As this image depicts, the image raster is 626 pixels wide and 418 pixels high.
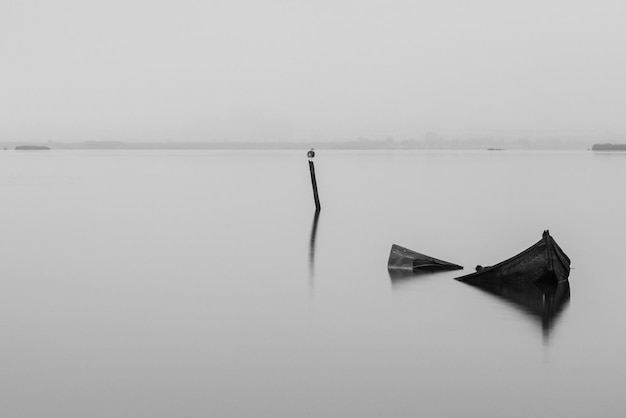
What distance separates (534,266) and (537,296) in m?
0.93

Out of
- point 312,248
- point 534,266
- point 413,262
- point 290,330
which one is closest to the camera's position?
point 290,330

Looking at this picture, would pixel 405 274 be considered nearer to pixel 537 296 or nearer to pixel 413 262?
pixel 413 262

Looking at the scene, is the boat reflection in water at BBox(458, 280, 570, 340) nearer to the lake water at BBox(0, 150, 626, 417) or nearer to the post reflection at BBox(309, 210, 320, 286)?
the lake water at BBox(0, 150, 626, 417)

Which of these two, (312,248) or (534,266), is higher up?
(312,248)

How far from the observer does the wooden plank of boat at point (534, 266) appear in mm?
16984

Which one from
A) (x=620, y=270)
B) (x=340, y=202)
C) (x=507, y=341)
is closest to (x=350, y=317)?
(x=507, y=341)

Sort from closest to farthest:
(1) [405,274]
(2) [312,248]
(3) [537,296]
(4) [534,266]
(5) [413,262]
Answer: (3) [537,296]
(4) [534,266]
(1) [405,274]
(5) [413,262]
(2) [312,248]

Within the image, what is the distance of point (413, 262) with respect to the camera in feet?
67.8

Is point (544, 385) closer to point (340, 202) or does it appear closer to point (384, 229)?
point (384, 229)

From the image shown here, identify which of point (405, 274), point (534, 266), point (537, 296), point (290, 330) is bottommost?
point (290, 330)

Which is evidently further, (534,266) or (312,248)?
(312,248)

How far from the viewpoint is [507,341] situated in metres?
12.8

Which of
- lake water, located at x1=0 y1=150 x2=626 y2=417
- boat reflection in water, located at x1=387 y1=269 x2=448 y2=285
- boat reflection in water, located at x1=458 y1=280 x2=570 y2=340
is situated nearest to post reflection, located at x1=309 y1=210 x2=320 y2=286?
lake water, located at x1=0 y1=150 x2=626 y2=417

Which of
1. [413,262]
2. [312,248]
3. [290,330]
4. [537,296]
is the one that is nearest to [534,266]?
[537,296]
